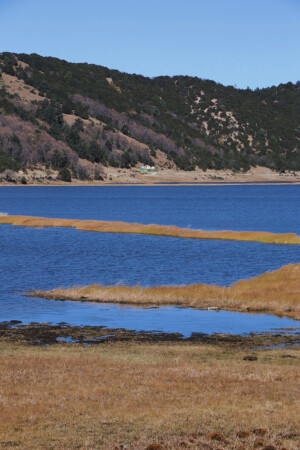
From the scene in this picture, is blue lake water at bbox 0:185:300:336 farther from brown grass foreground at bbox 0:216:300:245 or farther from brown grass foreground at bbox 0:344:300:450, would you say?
brown grass foreground at bbox 0:344:300:450

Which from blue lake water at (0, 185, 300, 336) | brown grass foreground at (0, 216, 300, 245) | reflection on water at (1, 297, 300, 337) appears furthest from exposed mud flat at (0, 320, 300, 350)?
brown grass foreground at (0, 216, 300, 245)

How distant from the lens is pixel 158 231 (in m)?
84.8

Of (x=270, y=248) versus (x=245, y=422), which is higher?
(x=245, y=422)

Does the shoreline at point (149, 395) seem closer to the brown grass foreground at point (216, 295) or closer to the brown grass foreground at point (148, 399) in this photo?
the brown grass foreground at point (148, 399)

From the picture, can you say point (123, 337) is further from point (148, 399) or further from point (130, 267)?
point (130, 267)

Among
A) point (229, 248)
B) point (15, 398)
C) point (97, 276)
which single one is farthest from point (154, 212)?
point (15, 398)

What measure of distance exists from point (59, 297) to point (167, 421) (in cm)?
2626

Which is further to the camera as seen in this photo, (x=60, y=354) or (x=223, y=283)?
(x=223, y=283)

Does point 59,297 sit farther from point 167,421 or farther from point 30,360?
point 167,421

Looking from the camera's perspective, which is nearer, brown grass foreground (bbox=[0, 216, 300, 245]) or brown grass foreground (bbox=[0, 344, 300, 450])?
brown grass foreground (bbox=[0, 344, 300, 450])

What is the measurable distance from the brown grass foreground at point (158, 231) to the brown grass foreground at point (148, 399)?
49.9 m

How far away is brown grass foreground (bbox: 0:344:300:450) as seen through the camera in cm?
1491

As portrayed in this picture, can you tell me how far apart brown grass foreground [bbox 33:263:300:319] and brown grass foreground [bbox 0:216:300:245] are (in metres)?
30.7

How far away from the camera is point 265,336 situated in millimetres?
30234
